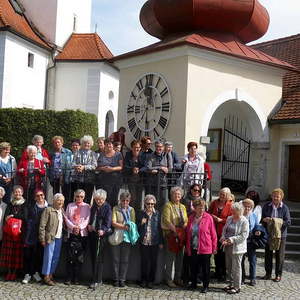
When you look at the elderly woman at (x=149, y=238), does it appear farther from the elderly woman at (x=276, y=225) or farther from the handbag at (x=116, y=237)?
the elderly woman at (x=276, y=225)

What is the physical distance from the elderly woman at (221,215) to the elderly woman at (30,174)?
270 cm

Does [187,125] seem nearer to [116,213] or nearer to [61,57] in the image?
[116,213]

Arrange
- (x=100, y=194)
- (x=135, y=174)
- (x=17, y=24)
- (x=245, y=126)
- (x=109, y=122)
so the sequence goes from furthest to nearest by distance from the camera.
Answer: (x=109, y=122) → (x=17, y=24) → (x=245, y=126) → (x=135, y=174) → (x=100, y=194)

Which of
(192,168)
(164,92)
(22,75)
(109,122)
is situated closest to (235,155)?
(164,92)

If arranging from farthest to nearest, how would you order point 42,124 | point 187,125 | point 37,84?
point 37,84 < point 42,124 < point 187,125

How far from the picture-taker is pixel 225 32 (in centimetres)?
1166

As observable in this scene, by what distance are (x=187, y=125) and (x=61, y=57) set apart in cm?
1636

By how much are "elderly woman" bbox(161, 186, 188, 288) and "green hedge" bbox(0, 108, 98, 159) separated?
10480mm

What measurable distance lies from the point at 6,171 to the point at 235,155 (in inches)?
298

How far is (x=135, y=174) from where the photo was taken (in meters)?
7.49

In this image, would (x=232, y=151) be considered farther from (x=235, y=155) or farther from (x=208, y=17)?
(x=208, y=17)

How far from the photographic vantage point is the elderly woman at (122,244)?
698cm

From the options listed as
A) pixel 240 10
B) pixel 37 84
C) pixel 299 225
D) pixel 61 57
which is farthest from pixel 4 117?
pixel 299 225

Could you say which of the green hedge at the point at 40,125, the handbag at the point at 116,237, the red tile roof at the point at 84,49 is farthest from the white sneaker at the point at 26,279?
the red tile roof at the point at 84,49
